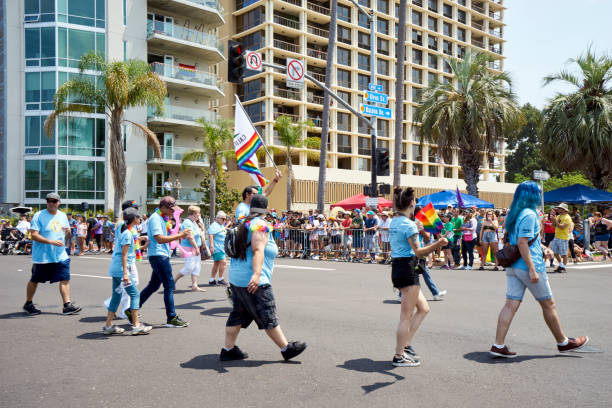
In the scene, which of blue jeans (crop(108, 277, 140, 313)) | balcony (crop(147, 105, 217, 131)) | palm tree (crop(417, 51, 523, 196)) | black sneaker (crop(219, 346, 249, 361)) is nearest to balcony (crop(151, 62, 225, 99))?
balcony (crop(147, 105, 217, 131))

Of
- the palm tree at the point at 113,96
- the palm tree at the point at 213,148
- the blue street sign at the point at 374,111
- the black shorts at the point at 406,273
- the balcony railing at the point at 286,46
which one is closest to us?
the black shorts at the point at 406,273

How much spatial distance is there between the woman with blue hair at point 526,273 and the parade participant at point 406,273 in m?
0.93

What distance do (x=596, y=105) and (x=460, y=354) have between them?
25110mm

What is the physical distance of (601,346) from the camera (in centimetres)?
589

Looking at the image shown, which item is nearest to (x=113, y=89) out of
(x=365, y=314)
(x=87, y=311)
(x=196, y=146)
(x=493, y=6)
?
(x=196, y=146)

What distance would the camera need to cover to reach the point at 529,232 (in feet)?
17.4

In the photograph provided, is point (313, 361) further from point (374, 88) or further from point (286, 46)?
point (286, 46)

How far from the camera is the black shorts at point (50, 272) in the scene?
26.0 ft

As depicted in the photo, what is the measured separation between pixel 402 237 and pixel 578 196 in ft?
69.6

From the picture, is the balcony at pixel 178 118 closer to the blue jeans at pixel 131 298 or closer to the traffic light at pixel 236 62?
the traffic light at pixel 236 62

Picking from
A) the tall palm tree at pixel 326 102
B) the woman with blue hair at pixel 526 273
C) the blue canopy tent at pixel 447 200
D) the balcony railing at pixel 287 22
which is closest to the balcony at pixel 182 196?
the tall palm tree at pixel 326 102

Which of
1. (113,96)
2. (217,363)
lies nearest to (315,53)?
(113,96)

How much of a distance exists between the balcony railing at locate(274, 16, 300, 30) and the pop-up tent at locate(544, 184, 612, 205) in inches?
1415

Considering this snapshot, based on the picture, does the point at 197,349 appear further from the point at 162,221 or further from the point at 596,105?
the point at 596,105
